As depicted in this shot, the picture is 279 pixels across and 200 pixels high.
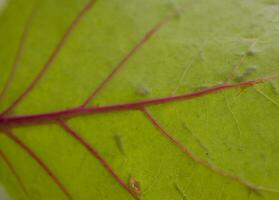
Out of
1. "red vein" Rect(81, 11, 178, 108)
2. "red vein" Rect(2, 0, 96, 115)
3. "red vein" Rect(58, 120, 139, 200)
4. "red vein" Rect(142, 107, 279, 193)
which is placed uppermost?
"red vein" Rect(2, 0, 96, 115)

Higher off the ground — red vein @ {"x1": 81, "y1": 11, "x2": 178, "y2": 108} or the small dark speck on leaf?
red vein @ {"x1": 81, "y1": 11, "x2": 178, "y2": 108}

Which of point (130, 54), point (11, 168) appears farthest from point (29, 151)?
point (130, 54)

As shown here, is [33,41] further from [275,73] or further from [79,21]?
[275,73]

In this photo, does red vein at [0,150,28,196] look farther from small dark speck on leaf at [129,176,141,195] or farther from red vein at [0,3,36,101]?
small dark speck on leaf at [129,176,141,195]

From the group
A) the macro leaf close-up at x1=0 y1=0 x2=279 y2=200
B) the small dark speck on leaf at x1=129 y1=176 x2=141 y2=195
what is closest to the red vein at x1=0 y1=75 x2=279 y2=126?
the macro leaf close-up at x1=0 y1=0 x2=279 y2=200

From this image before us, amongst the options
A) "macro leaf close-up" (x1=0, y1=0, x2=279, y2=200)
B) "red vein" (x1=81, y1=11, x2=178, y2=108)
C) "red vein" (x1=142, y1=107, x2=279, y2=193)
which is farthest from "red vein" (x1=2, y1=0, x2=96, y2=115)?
"red vein" (x1=142, y1=107, x2=279, y2=193)

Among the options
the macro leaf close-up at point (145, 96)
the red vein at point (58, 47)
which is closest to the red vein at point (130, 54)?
the macro leaf close-up at point (145, 96)

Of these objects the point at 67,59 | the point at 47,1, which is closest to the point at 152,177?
the point at 67,59

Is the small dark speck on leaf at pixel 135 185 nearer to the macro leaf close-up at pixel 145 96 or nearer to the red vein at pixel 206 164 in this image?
the macro leaf close-up at pixel 145 96

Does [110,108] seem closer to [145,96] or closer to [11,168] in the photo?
[145,96]
